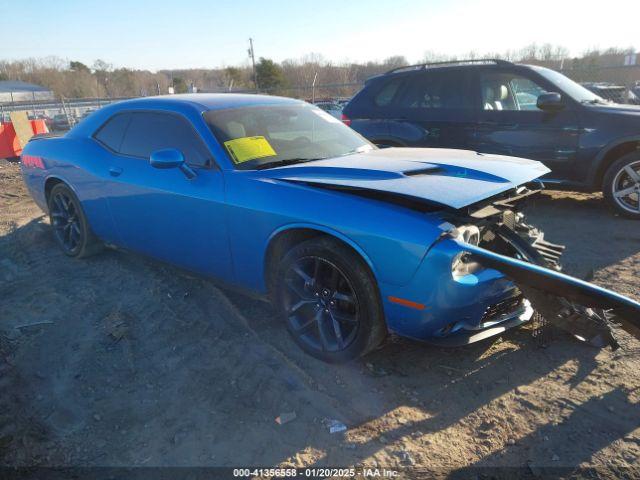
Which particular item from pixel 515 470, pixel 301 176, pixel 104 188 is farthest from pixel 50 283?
pixel 515 470

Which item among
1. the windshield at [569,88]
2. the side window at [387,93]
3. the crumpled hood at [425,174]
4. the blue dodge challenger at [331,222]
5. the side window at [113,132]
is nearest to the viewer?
the blue dodge challenger at [331,222]

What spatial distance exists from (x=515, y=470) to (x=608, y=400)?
0.84 metres

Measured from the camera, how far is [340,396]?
109 inches

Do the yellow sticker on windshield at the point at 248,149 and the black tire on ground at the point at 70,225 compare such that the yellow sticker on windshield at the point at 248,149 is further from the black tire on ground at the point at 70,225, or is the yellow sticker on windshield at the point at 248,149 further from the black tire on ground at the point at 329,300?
the black tire on ground at the point at 70,225

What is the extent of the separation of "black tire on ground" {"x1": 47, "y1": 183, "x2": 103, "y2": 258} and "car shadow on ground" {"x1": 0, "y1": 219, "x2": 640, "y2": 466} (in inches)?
40.6

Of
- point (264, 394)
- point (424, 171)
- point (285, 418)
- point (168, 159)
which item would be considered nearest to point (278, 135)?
point (168, 159)

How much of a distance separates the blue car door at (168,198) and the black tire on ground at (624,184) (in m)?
4.94

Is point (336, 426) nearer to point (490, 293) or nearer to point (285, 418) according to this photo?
point (285, 418)

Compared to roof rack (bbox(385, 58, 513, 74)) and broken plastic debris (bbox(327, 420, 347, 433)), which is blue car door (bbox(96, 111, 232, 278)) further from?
roof rack (bbox(385, 58, 513, 74))

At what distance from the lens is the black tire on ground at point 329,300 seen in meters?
2.79

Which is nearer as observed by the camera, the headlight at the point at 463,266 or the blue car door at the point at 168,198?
the headlight at the point at 463,266

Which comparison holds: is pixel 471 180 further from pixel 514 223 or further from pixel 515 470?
pixel 515 470

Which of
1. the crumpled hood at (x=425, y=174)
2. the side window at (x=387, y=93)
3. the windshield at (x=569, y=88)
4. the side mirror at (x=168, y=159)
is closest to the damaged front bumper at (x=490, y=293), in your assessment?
the crumpled hood at (x=425, y=174)

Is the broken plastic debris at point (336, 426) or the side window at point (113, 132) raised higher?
the side window at point (113, 132)
